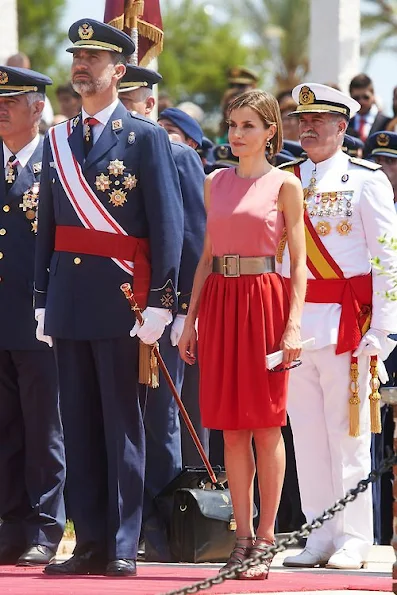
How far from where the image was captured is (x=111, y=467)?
7547 mm

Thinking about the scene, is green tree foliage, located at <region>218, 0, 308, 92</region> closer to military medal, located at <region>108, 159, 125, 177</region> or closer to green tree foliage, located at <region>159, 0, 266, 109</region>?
green tree foliage, located at <region>159, 0, 266, 109</region>

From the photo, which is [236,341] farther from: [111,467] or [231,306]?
[111,467]

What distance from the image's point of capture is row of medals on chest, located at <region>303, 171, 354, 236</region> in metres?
8.22

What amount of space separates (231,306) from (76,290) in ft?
2.28

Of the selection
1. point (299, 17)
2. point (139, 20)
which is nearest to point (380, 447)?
point (139, 20)

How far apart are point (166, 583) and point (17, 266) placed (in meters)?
1.98

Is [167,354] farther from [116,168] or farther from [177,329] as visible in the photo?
[116,168]

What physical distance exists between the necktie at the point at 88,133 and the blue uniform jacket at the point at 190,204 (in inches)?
49.6

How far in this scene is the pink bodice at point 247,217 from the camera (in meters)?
7.38

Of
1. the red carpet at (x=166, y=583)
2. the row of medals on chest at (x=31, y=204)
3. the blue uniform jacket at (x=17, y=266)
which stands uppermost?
the row of medals on chest at (x=31, y=204)

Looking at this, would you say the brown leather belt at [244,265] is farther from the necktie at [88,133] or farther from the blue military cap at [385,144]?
the blue military cap at [385,144]

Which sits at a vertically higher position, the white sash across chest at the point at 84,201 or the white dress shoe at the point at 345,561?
the white sash across chest at the point at 84,201

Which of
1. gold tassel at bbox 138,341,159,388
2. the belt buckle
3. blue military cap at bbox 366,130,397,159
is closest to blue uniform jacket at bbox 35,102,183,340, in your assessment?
gold tassel at bbox 138,341,159,388

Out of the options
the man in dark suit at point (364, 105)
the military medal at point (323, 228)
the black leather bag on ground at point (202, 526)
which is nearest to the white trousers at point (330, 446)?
the black leather bag on ground at point (202, 526)
